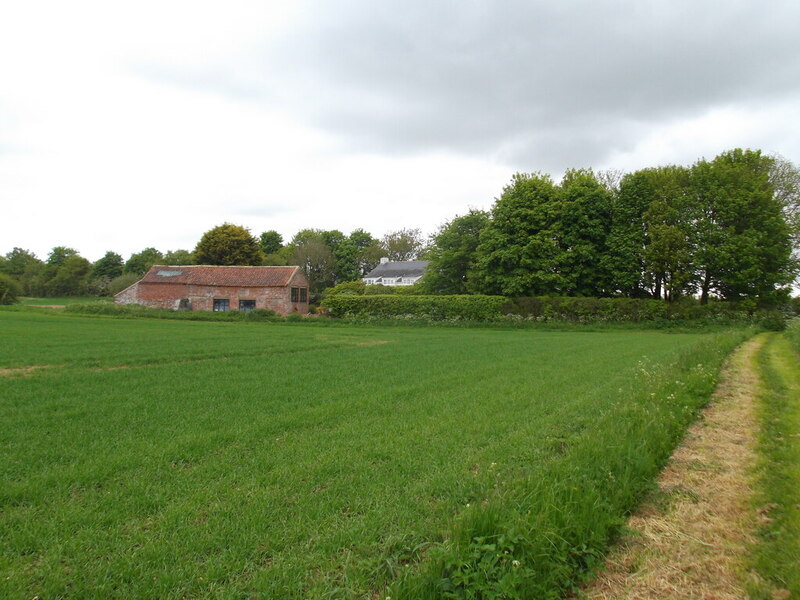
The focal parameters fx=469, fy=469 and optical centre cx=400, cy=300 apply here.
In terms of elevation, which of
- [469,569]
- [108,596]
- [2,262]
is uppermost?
[2,262]

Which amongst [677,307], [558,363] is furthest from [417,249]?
[558,363]

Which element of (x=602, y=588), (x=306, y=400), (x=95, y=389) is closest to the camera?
(x=602, y=588)

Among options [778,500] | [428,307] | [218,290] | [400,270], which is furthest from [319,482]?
[400,270]

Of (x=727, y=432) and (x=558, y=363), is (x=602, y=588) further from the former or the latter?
(x=558, y=363)

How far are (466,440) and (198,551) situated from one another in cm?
336

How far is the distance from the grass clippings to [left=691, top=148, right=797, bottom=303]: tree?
29.3 metres

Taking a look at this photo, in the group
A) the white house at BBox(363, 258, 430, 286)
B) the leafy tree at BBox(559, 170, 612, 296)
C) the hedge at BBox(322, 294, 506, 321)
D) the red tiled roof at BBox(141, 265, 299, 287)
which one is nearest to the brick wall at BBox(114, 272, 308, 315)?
the red tiled roof at BBox(141, 265, 299, 287)

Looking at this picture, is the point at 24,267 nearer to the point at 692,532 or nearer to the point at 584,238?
the point at 584,238

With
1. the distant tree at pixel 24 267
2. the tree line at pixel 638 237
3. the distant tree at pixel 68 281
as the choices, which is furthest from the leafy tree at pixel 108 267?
the tree line at pixel 638 237

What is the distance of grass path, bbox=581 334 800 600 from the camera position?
9.57ft

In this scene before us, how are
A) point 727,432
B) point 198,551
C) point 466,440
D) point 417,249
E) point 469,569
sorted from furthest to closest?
point 417,249 < point 727,432 < point 466,440 < point 198,551 < point 469,569

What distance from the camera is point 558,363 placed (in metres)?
13.3

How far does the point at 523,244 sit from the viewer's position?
35719mm

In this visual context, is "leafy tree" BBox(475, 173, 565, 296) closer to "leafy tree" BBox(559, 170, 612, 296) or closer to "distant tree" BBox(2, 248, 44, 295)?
"leafy tree" BBox(559, 170, 612, 296)
